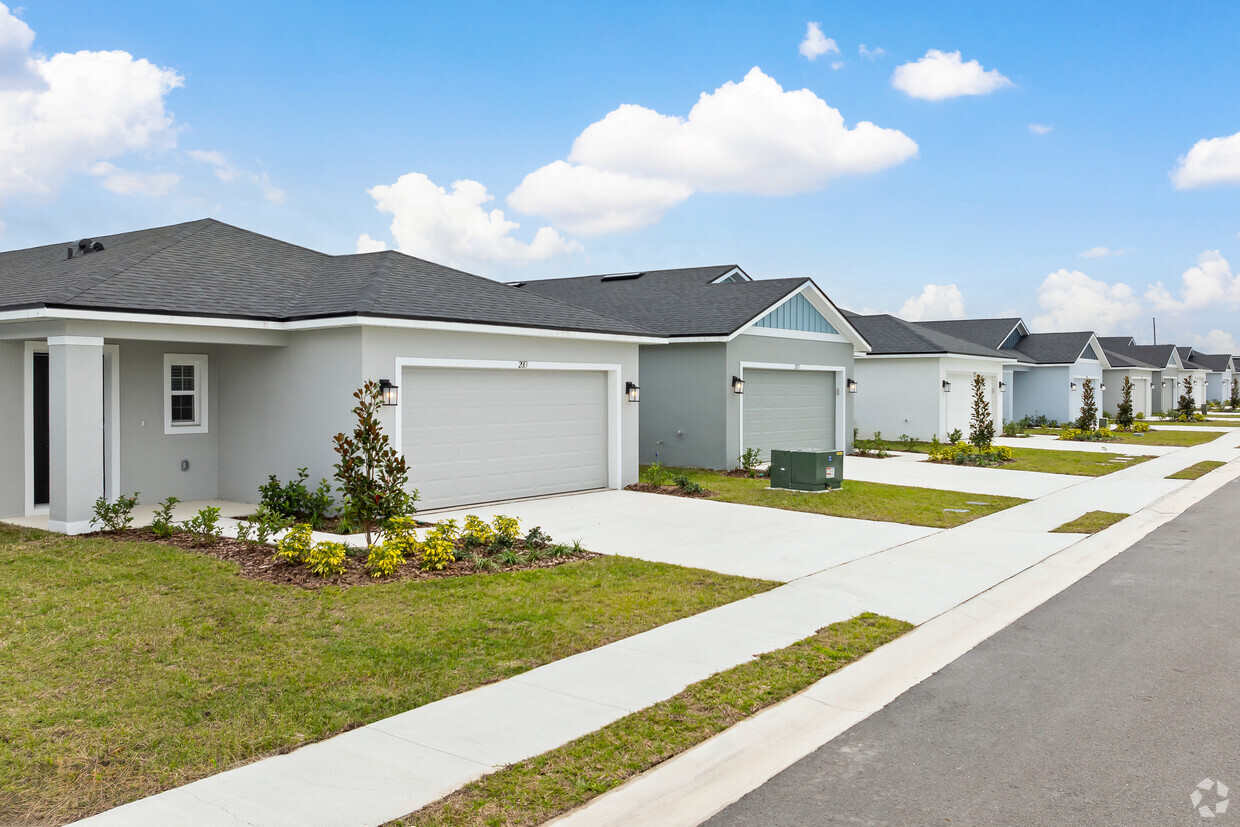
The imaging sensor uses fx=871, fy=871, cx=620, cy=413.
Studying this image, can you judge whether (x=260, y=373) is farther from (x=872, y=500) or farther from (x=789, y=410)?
(x=789, y=410)

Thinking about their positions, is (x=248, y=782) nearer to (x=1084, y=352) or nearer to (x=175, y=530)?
(x=175, y=530)

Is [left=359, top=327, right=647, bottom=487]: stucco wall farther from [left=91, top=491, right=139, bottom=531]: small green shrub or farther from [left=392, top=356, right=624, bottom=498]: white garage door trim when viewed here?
[left=91, top=491, right=139, bottom=531]: small green shrub

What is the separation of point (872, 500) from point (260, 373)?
10.8 m

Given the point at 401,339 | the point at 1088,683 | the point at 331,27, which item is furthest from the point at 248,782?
the point at 331,27

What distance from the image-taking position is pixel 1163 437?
113ft

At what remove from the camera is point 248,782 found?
4.51 m

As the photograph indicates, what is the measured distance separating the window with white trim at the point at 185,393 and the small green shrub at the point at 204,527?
3.39 metres

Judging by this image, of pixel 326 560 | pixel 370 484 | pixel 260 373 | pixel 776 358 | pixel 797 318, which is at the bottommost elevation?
pixel 326 560

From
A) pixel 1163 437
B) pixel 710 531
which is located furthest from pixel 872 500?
pixel 1163 437

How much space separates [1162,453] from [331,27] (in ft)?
86.8

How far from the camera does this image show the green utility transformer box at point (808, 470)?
16.7m

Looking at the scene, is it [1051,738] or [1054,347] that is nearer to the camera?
[1051,738]

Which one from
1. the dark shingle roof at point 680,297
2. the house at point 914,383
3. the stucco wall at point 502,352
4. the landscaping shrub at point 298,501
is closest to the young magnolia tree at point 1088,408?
the house at point 914,383

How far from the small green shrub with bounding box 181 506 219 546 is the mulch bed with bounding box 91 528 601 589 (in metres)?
0.08
